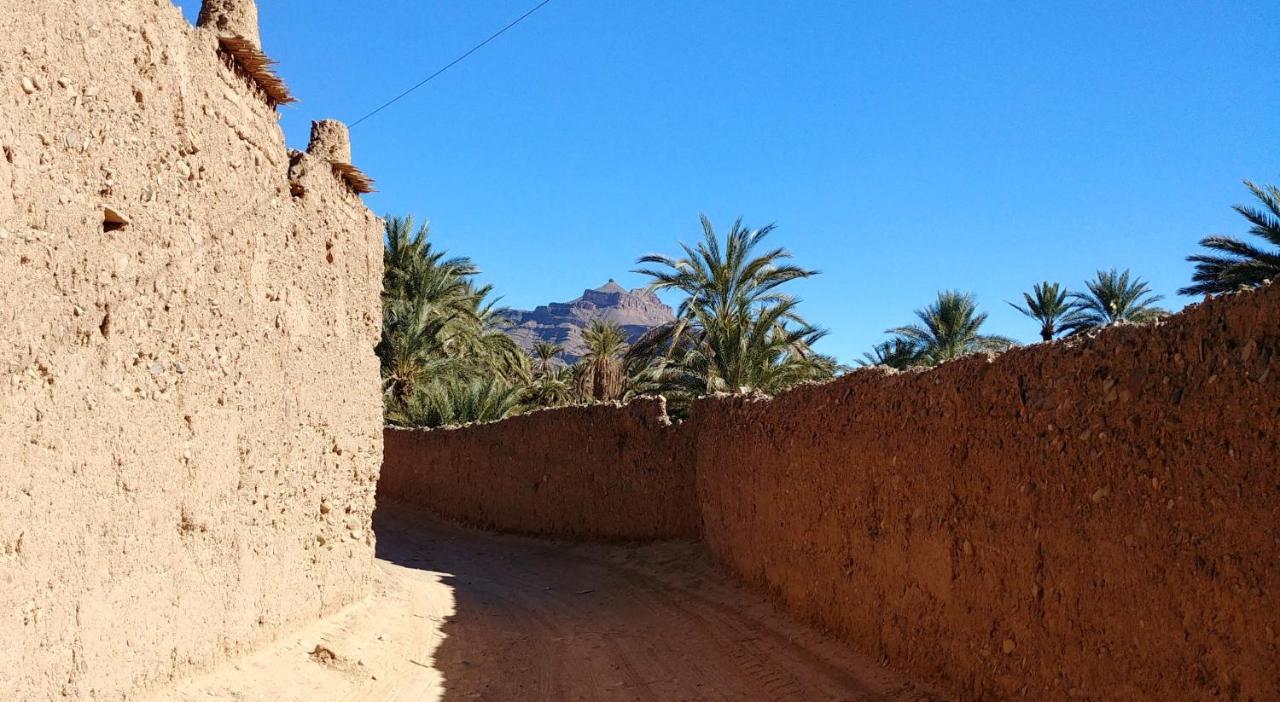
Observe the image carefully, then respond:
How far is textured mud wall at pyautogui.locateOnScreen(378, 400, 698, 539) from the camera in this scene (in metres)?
12.5

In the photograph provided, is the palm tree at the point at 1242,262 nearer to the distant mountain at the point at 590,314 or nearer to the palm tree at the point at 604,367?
the palm tree at the point at 604,367

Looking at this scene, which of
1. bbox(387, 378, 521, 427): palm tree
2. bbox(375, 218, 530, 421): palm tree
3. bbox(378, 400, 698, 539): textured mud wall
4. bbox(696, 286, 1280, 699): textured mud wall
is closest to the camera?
bbox(696, 286, 1280, 699): textured mud wall

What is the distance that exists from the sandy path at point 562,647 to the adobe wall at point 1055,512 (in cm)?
43

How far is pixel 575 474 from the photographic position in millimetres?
13664

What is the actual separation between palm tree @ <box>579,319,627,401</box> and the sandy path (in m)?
9.21

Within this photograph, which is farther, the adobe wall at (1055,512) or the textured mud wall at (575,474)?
the textured mud wall at (575,474)

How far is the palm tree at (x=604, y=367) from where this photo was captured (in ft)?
67.8

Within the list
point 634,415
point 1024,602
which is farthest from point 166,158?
point 634,415

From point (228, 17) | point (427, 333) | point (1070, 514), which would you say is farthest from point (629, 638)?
point (427, 333)

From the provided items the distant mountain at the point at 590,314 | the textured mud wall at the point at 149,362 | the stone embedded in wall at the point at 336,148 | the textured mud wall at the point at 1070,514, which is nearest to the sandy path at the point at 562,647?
the textured mud wall at the point at 149,362

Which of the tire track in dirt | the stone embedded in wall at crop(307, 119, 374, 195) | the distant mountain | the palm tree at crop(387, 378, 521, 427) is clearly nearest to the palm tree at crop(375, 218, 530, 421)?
the palm tree at crop(387, 378, 521, 427)

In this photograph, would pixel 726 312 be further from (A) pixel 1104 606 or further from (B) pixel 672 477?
(A) pixel 1104 606

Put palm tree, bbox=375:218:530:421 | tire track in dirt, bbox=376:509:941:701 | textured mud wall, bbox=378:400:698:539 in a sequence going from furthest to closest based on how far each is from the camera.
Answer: palm tree, bbox=375:218:530:421 < textured mud wall, bbox=378:400:698:539 < tire track in dirt, bbox=376:509:941:701

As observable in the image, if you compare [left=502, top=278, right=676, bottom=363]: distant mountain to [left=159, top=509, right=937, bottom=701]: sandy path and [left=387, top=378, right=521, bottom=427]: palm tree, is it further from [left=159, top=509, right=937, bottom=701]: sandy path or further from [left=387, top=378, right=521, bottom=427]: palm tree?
[left=159, top=509, right=937, bottom=701]: sandy path
